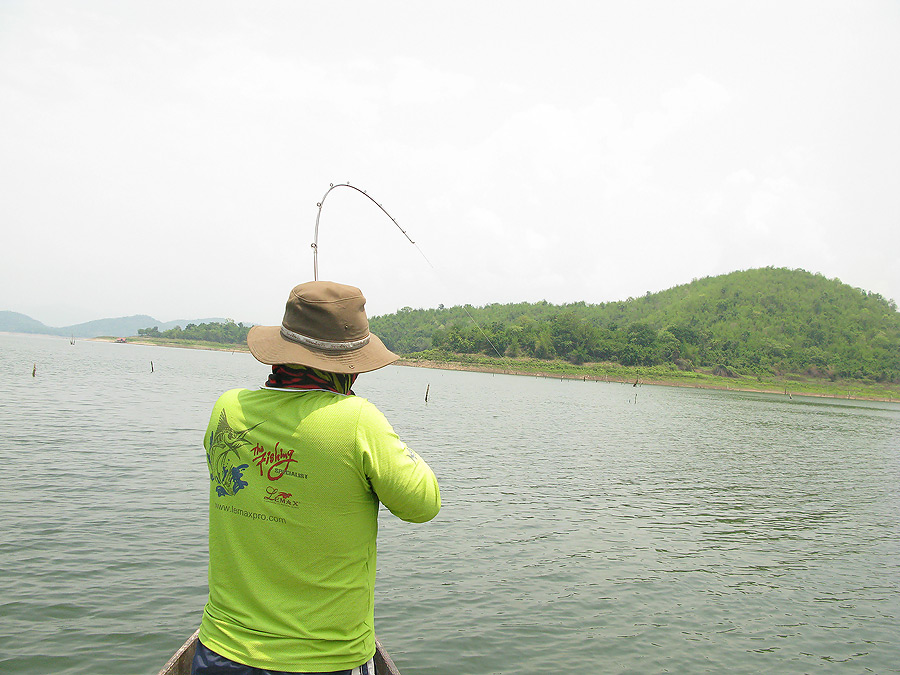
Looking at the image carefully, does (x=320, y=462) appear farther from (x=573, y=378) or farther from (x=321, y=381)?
(x=573, y=378)

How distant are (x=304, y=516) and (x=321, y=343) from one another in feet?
2.30

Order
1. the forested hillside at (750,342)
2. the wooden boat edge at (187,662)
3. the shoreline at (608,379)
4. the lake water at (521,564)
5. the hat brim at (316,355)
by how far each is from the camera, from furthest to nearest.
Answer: the forested hillside at (750,342), the shoreline at (608,379), the lake water at (521,564), the wooden boat edge at (187,662), the hat brim at (316,355)

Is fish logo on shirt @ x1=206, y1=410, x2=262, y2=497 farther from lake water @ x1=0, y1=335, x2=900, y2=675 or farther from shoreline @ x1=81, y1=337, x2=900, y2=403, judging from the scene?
shoreline @ x1=81, y1=337, x2=900, y2=403

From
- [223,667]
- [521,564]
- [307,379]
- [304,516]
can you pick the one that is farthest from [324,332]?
[521,564]

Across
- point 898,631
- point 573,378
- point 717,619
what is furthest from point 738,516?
point 573,378

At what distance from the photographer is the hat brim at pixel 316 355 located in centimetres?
238

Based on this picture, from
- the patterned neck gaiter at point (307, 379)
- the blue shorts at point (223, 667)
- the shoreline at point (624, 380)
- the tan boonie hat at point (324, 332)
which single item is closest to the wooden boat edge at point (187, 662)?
the blue shorts at point (223, 667)

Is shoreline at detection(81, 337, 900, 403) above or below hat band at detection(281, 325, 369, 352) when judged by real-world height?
below

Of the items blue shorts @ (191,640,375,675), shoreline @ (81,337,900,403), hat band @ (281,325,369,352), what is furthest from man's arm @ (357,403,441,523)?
shoreline @ (81,337,900,403)

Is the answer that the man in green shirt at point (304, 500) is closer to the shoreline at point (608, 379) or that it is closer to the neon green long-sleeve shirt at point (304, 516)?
the neon green long-sleeve shirt at point (304, 516)

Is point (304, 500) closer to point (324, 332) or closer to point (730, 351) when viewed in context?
point (324, 332)

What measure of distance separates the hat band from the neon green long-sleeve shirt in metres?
0.22

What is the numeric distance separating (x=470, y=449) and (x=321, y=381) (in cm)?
2187

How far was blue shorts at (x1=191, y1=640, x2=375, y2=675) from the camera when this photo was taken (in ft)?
7.54
